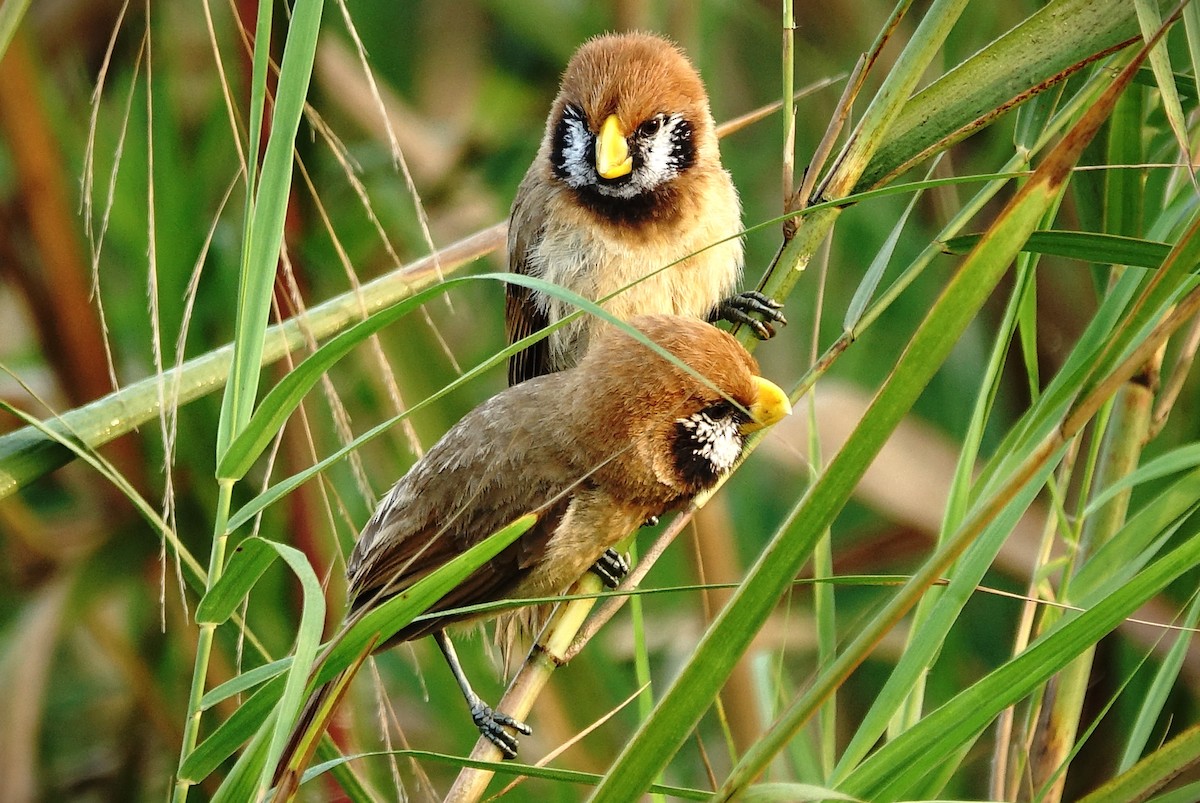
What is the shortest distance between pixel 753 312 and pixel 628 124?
0.49 meters

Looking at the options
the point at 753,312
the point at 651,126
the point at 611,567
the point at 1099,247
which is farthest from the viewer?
the point at 651,126

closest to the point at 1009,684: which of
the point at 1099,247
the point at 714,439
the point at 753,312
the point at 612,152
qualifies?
the point at 1099,247

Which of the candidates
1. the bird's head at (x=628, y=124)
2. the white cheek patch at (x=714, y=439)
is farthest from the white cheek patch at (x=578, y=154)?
the white cheek patch at (x=714, y=439)

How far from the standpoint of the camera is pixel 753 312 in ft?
7.65

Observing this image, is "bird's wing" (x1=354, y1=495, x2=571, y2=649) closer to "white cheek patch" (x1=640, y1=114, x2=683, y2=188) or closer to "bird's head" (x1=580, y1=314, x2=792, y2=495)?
"bird's head" (x1=580, y1=314, x2=792, y2=495)

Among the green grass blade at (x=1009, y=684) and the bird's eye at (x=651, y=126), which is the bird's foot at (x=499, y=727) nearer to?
the green grass blade at (x=1009, y=684)

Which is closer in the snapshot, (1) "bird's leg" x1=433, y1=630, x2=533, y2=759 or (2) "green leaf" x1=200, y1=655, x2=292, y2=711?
(2) "green leaf" x1=200, y1=655, x2=292, y2=711

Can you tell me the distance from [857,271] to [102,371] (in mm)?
1972

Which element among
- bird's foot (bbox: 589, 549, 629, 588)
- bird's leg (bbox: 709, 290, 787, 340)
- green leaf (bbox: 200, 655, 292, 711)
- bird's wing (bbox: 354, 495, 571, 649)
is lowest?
bird's foot (bbox: 589, 549, 629, 588)

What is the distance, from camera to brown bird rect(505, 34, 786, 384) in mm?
2525

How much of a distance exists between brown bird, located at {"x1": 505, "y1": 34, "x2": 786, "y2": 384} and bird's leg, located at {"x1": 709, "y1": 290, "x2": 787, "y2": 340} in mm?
13

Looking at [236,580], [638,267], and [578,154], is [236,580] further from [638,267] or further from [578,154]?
[578,154]

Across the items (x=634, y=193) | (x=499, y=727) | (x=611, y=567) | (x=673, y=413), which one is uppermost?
(x=634, y=193)

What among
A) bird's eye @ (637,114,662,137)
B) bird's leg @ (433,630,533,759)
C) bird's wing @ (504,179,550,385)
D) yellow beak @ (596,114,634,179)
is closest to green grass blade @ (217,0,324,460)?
bird's leg @ (433,630,533,759)
